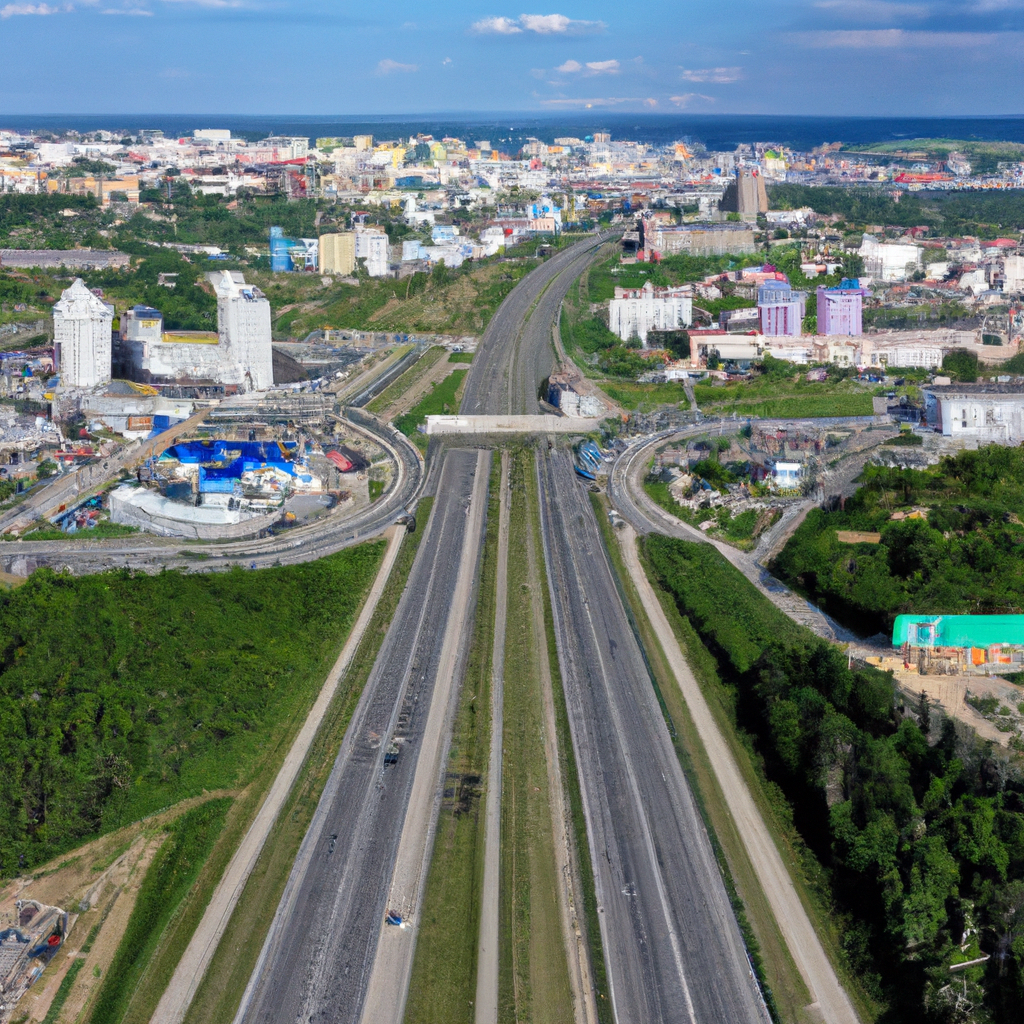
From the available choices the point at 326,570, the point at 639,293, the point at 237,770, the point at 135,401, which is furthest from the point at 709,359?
the point at 237,770

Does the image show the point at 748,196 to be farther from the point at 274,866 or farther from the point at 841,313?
the point at 274,866

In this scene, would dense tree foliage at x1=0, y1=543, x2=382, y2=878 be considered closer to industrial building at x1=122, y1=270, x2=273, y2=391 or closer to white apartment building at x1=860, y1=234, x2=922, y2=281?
industrial building at x1=122, y1=270, x2=273, y2=391

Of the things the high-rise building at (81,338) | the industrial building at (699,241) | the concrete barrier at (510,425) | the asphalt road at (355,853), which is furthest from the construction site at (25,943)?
the industrial building at (699,241)

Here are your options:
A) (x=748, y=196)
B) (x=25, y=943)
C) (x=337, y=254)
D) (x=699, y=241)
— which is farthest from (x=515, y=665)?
(x=748, y=196)

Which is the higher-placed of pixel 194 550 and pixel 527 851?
pixel 194 550

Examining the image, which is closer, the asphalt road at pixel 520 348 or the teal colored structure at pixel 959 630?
the teal colored structure at pixel 959 630

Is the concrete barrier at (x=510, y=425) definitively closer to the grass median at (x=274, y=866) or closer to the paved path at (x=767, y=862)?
the grass median at (x=274, y=866)
